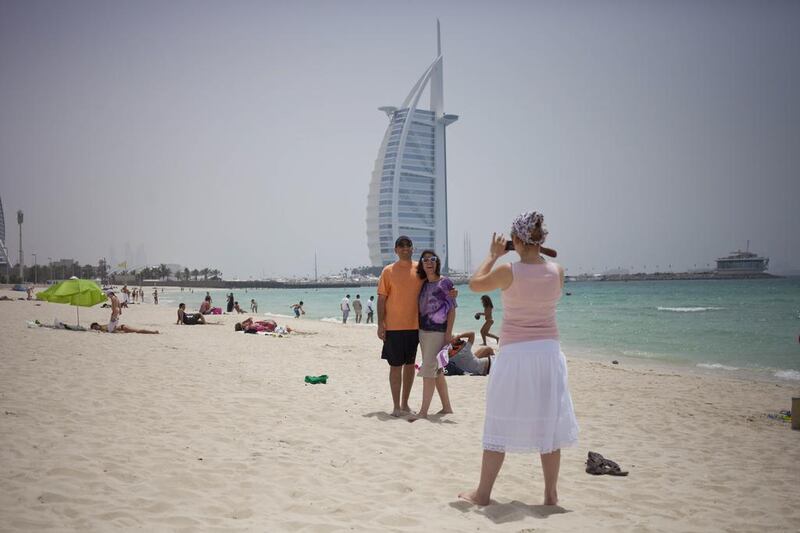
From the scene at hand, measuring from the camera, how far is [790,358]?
14898 mm

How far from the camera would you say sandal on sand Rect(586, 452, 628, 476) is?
4.02 m

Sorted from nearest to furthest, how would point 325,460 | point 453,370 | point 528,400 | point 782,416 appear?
point 528,400, point 325,460, point 782,416, point 453,370

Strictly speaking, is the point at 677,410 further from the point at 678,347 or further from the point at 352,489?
the point at 678,347

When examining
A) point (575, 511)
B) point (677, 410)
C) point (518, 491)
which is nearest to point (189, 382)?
point (518, 491)

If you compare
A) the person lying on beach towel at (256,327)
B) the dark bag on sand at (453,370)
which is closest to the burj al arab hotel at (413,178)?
the person lying on beach towel at (256,327)

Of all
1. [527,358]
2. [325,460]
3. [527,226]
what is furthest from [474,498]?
[527,226]

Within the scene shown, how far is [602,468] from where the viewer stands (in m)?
4.04

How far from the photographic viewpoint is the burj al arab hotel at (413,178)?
399ft

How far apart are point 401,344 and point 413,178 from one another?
11996cm

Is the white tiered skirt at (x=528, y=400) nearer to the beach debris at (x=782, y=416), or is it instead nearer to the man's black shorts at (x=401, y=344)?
the man's black shorts at (x=401, y=344)

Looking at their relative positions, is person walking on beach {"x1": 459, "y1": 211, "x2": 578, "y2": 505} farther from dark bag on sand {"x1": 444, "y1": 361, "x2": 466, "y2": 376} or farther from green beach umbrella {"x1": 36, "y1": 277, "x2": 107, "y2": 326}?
green beach umbrella {"x1": 36, "y1": 277, "x2": 107, "y2": 326}

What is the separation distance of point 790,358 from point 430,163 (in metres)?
114

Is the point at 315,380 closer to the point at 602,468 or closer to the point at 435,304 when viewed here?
the point at 435,304

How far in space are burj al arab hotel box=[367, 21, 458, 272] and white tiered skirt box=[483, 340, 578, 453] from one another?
116 m
